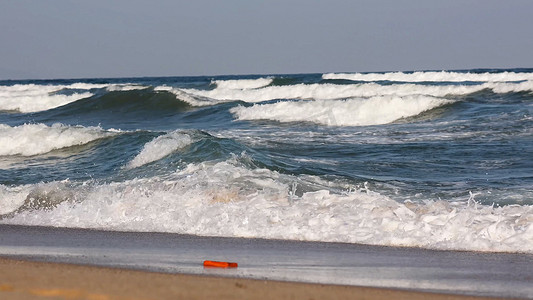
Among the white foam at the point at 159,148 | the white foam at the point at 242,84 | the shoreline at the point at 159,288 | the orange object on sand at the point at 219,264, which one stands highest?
the shoreline at the point at 159,288

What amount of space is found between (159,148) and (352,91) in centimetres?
2295

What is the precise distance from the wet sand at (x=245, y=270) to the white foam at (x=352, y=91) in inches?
836

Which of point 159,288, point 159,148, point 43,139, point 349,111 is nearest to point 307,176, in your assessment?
point 159,148

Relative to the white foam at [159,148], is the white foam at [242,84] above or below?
below

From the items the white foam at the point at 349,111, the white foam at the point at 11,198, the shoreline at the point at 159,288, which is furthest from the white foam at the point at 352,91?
the shoreline at the point at 159,288

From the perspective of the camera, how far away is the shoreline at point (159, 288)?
4.43 metres

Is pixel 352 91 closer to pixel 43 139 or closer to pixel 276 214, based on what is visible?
pixel 43 139

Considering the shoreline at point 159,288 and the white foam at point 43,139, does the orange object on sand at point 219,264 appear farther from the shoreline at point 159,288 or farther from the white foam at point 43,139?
the white foam at point 43,139

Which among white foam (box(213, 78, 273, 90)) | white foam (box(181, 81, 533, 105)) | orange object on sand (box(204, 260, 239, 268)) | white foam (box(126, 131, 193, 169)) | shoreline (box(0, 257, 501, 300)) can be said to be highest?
shoreline (box(0, 257, 501, 300))

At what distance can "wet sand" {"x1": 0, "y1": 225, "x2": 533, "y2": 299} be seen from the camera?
461 cm

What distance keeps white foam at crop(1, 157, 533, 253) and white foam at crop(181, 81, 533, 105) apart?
62.9ft

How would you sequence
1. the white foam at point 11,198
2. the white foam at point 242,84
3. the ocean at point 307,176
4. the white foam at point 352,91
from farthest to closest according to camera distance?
the white foam at point 242,84 < the white foam at point 352,91 < the white foam at point 11,198 < the ocean at point 307,176

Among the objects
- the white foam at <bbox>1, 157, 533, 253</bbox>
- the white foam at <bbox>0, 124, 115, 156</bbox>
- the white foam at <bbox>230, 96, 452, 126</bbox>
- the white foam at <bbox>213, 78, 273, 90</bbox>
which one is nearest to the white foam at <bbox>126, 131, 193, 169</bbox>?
the white foam at <bbox>1, 157, 533, 253</bbox>

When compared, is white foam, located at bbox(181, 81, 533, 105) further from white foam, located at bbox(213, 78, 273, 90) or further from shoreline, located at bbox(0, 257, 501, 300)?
shoreline, located at bbox(0, 257, 501, 300)
